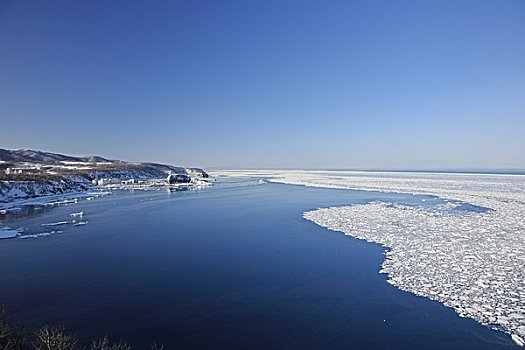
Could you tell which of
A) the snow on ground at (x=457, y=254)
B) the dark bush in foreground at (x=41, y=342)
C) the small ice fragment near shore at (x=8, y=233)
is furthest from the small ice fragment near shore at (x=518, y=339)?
the small ice fragment near shore at (x=8, y=233)

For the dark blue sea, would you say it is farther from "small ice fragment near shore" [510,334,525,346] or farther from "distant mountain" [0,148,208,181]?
"distant mountain" [0,148,208,181]

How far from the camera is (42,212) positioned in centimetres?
1908

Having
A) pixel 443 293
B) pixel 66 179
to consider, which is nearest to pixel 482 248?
pixel 443 293

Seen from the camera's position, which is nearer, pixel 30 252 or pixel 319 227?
pixel 30 252

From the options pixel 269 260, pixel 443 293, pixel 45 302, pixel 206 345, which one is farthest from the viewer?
pixel 269 260

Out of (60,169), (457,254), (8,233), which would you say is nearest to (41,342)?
(457,254)

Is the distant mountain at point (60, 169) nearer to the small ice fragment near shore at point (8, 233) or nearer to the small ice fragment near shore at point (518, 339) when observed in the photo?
the small ice fragment near shore at point (8, 233)

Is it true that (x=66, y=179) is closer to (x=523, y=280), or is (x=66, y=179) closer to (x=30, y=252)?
(x=30, y=252)

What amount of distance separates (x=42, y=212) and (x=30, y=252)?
34.5ft

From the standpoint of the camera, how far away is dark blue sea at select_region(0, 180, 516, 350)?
17.6 ft

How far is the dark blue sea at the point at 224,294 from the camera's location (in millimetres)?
5355

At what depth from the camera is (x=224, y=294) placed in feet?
23.1

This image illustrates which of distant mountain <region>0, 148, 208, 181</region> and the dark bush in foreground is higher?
distant mountain <region>0, 148, 208, 181</region>

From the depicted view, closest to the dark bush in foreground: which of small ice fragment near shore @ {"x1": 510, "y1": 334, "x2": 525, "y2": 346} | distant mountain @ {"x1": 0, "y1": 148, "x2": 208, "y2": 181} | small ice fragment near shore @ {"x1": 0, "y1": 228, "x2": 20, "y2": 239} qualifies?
small ice fragment near shore @ {"x1": 510, "y1": 334, "x2": 525, "y2": 346}
